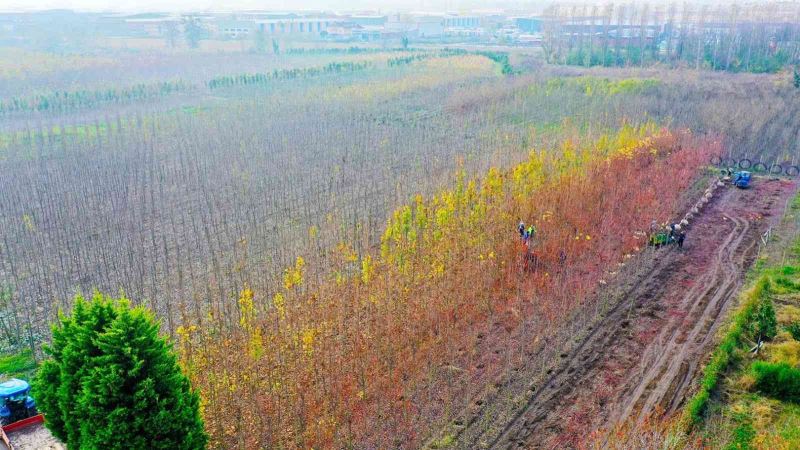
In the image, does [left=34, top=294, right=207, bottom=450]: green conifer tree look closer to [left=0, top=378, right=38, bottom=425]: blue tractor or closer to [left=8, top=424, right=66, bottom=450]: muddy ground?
[left=8, top=424, right=66, bottom=450]: muddy ground

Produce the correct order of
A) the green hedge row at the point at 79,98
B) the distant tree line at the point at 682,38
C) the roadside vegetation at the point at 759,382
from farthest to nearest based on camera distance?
1. the distant tree line at the point at 682,38
2. the green hedge row at the point at 79,98
3. the roadside vegetation at the point at 759,382

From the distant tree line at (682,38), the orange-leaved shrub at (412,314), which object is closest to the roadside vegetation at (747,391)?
the orange-leaved shrub at (412,314)

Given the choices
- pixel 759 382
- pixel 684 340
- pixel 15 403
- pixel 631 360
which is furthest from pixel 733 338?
pixel 15 403

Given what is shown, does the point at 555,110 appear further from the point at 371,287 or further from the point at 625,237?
the point at 371,287

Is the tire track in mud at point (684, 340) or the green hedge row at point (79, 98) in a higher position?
the green hedge row at point (79, 98)

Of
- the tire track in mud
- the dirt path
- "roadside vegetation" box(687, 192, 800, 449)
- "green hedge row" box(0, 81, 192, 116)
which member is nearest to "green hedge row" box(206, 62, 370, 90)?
"green hedge row" box(0, 81, 192, 116)

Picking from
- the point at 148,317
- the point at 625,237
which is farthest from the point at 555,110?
the point at 148,317

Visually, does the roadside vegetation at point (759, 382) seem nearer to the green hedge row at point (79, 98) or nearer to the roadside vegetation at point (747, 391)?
the roadside vegetation at point (747, 391)
